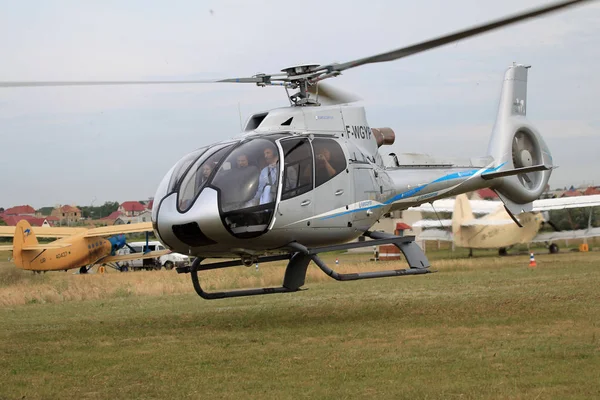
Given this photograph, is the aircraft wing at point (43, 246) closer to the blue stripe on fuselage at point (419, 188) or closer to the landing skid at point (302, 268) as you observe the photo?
the landing skid at point (302, 268)

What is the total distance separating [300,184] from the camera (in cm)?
1299

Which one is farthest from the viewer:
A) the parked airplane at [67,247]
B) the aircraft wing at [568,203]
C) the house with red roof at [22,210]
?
the house with red roof at [22,210]

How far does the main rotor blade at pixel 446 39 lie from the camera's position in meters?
8.54

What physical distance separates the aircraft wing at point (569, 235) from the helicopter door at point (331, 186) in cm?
3047

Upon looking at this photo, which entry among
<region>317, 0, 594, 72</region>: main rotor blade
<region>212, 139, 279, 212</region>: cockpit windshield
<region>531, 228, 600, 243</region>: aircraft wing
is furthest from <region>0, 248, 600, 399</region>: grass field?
<region>531, 228, 600, 243</region>: aircraft wing

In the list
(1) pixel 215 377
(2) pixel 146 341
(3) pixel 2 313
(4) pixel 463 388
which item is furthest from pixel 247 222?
(3) pixel 2 313

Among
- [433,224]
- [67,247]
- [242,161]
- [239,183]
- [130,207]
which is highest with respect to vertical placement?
[242,161]

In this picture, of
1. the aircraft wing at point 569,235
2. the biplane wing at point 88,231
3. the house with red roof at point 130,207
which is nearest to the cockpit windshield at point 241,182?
the biplane wing at point 88,231

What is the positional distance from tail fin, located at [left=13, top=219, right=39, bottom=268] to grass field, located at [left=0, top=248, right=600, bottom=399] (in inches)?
696

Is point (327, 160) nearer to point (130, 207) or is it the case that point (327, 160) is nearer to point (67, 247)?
point (67, 247)

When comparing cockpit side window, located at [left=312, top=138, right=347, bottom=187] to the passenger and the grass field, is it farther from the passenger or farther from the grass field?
the grass field

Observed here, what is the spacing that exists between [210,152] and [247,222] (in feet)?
4.51

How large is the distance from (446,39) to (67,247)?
103 feet

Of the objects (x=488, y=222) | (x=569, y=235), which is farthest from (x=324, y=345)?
(x=569, y=235)
